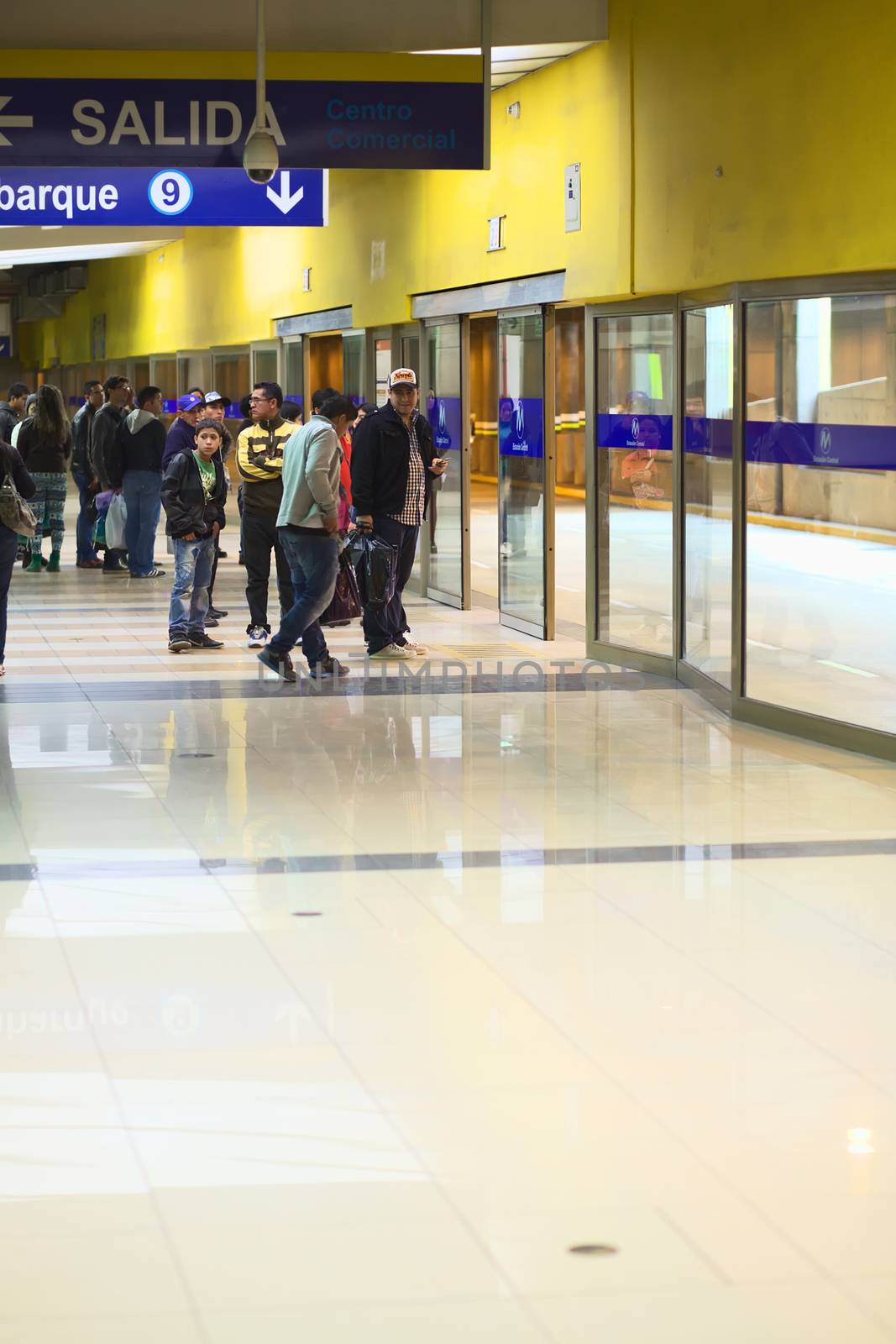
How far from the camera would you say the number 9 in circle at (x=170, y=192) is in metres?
13.7

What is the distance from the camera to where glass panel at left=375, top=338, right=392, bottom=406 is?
1648cm

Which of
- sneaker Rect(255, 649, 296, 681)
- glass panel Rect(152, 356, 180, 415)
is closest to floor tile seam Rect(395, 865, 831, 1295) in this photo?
sneaker Rect(255, 649, 296, 681)

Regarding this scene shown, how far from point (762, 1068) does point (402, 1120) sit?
880 mm

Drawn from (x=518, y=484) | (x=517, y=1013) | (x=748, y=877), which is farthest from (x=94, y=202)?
(x=517, y=1013)

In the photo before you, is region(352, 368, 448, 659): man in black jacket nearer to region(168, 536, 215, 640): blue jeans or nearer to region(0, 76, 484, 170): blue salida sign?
region(168, 536, 215, 640): blue jeans

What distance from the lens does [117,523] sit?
16.9 meters

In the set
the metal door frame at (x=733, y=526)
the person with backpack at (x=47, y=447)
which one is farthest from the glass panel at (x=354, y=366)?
the metal door frame at (x=733, y=526)

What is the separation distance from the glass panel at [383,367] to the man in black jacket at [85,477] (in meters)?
2.76

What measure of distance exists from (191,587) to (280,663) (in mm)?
1555

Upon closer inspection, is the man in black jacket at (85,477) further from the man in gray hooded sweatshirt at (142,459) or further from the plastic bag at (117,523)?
the man in gray hooded sweatshirt at (142,459)

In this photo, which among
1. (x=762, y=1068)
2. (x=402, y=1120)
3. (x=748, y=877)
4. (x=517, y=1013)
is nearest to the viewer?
(x=402, y=1120)

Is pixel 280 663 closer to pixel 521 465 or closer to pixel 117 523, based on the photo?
pixel 521 465

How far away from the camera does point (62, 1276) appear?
325cm

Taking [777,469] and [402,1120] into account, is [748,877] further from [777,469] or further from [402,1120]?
[777,469]
